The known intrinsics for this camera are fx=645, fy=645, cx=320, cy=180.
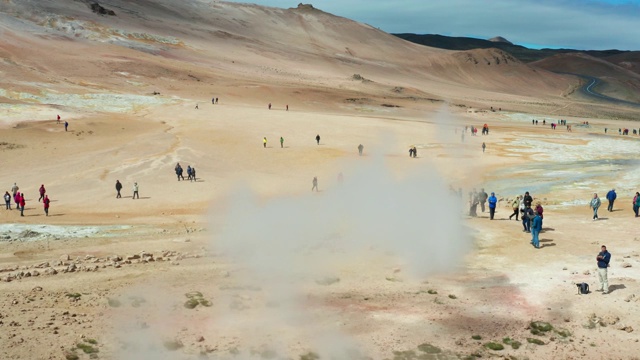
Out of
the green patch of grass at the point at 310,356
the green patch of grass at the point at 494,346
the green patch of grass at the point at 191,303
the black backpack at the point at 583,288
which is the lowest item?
the green patch of grass at the point at 310,356

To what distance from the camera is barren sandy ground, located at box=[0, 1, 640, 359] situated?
14.9m

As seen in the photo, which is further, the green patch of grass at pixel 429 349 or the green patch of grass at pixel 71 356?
the green patch of grass at pixel 429 349

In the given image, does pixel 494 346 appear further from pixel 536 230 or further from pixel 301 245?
pixel 301 245

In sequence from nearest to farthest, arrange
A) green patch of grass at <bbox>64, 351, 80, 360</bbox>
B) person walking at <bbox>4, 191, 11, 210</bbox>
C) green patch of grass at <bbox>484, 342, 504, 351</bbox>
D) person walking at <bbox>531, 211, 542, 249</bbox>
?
green patch of grass at <bbox>64, 351, 80, 360</bbox>, green patch of grass at <bbox>484, 342, 504, 351</bbox>, person walking at <bbox>531, 211, 542, 249</bbox>, person walking at <bbox>4, 191, 11, 210</bbox>

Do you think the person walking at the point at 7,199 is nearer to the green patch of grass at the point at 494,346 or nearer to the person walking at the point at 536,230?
the person walking at the point at 536,230

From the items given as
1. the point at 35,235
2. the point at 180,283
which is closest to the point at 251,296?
the point at 180,283

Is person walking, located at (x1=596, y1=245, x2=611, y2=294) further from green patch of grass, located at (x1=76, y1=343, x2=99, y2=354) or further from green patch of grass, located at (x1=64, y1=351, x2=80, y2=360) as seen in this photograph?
green patch of grass, located at (x1=64, y1=351, x2=80, y2=360)

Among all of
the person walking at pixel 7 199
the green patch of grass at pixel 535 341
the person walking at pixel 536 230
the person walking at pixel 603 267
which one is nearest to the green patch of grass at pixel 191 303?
the green patch of grass at pixel 535 341

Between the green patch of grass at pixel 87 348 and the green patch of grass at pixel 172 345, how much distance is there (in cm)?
149

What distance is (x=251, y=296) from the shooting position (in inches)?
681

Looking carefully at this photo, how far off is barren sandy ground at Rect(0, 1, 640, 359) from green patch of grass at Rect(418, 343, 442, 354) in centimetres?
4

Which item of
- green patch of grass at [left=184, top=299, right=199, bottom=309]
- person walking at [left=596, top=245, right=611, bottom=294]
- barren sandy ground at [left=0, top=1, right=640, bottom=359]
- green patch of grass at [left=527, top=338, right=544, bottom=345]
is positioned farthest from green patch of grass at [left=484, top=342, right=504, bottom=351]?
green patch of grass at [left=184, top=299, right=199, bottom=309]

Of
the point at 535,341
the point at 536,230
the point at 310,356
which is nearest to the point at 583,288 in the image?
the point at 535,341

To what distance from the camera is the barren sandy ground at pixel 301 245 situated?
14914mm
